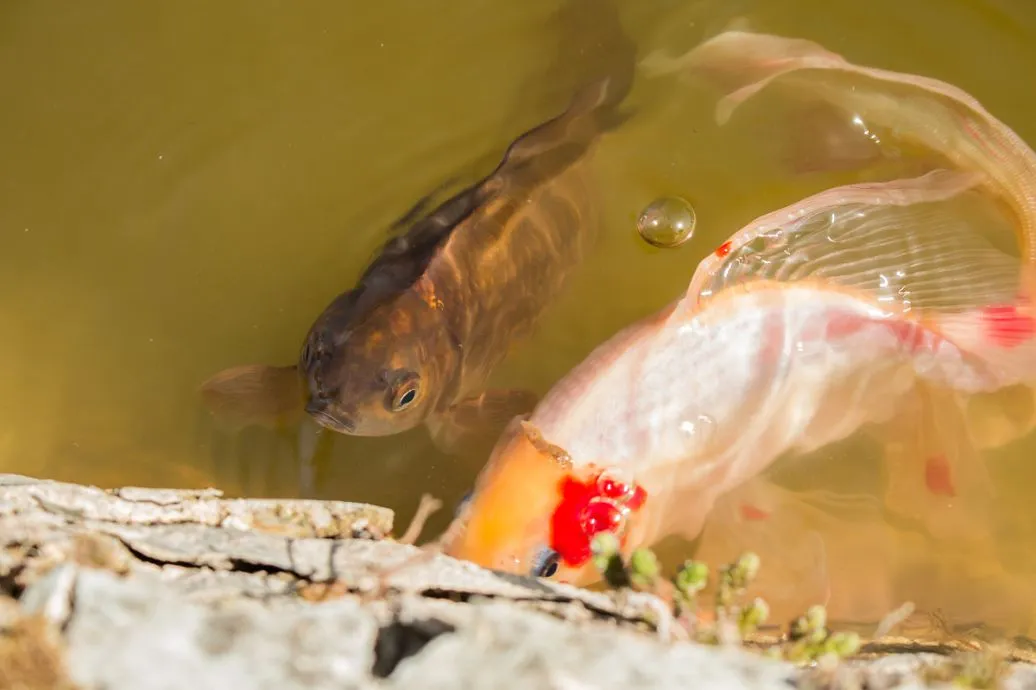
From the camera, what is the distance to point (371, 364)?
3297 mm

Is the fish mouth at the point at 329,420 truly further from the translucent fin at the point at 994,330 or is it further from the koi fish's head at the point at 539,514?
the translucent fin at the point at 994,330

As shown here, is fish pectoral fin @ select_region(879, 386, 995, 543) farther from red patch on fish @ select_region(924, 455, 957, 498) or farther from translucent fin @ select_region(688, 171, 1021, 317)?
translucent fin @ select_region(688, 171, 1021, 317)

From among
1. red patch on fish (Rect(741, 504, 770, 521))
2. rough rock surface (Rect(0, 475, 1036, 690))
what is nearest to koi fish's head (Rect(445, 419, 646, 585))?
rough rock surface (Rect(0, 475, 1036, 690))

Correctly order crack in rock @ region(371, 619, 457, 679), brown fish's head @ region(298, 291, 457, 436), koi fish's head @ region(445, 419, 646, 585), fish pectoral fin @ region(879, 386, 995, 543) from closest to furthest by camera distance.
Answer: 1. crack in rock @ region(371, 619, 457, 679)
2. koi fish's head @ region(445, 419, 646, 585)
3. brown fish's head @ region(298, 291, 457, 436)
4. fish pectoral fin @ region(879, 386, 995, 543)

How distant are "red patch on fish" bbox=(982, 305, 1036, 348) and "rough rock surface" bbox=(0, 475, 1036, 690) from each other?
1454 millimetres

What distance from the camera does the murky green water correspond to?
4.10m

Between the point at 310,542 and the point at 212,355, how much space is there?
2.02 meters

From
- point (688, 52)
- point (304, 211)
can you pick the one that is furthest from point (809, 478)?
point (304, 211)

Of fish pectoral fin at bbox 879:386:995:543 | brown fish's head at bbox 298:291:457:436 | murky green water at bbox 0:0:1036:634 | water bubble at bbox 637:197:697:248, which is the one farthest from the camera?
water bubble at bbox 637:197:697:248

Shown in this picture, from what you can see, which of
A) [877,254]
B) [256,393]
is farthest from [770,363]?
[256,393]

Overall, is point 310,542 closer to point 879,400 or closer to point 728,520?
point 728,520

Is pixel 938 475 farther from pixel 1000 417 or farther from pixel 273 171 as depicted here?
pixel 273 171

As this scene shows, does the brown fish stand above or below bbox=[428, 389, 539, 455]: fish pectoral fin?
above

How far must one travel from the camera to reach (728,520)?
3.65m
